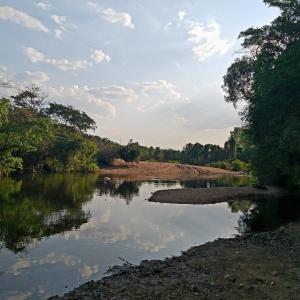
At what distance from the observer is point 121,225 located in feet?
83.7

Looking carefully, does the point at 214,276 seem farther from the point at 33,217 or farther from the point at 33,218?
the point at 33,217

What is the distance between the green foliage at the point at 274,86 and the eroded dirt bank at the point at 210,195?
304 centimetres

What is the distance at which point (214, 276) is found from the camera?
12.6 m

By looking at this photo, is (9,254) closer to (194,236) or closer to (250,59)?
(194,236)

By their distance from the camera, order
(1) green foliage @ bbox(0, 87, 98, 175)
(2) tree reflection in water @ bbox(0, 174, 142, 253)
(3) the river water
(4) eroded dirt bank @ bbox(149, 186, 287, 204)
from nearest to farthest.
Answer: (3) the river water
(2) tree reflection in water @ bbox(0, 174, 142, 253)
(4) eroded dirt bank @ bbox(149, 186, 287, 204)
(1) green foliage @ bbox(0, 87, 98, 175)

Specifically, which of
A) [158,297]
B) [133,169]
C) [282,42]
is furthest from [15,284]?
[133,169]

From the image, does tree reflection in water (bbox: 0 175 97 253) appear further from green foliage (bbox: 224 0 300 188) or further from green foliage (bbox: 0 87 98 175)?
green foliage (bbox: 0 87 98 175)

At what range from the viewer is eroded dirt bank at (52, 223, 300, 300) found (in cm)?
1080

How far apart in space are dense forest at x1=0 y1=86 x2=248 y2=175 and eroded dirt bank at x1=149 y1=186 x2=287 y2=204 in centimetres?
932

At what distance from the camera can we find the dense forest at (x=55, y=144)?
159ft

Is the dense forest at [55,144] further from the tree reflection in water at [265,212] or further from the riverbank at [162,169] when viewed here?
the tree reflection in water at [265,212]

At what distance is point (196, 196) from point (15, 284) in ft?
102

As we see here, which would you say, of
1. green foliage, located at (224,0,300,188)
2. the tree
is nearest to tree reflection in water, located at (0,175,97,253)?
green foliage, located at (224,0,300,188)

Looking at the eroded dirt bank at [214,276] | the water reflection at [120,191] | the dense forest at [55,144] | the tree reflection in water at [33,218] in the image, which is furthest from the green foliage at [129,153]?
the eroded dirt bank at [214,276]
